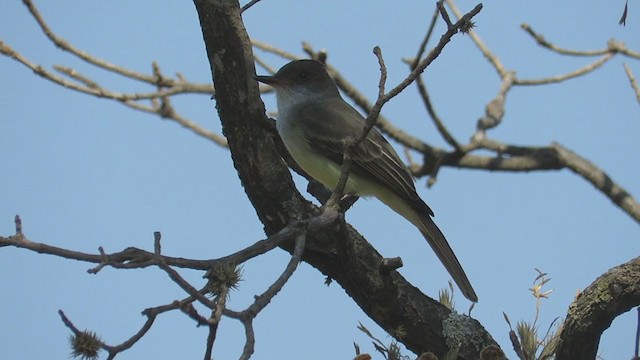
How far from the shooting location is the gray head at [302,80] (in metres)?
7.54

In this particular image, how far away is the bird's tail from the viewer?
6.38 meters

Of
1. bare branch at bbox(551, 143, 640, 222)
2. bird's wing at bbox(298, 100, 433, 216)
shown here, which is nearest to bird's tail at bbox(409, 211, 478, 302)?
bird's wing at bbox(298, 100, 433, 216)

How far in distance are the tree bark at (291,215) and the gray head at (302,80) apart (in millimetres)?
2432

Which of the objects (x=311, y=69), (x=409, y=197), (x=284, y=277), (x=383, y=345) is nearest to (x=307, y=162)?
(x=409, y=197)

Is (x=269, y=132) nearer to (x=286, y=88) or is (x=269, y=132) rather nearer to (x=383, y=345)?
(x=383, y=345)

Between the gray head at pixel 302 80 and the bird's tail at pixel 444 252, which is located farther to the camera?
the gray head at pixel 302 80

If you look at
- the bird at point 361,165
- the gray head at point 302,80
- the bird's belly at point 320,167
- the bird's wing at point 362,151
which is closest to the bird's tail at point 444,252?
the bird at point 361,165

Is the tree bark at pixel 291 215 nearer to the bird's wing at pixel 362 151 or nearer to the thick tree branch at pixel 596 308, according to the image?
the thick tree branch at pixel 596 308

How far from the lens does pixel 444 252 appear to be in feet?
21.6

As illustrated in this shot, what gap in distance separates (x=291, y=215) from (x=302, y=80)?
2.75 m

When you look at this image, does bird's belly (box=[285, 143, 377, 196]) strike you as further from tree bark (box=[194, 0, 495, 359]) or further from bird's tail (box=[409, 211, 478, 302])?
tree bark (box=[194, 0, 495, 359])

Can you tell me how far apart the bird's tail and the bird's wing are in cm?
12

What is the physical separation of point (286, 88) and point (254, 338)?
4.50m

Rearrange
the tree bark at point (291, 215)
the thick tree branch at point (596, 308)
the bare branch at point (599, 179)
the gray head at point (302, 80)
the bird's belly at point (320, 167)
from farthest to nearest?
the bare branch at point (599, 179) → the gray head at point (302, 80) → the bird's belly at point (320, 167) → the tree bark at point (291, 215) → the thick tree branch at point (596, 308)
